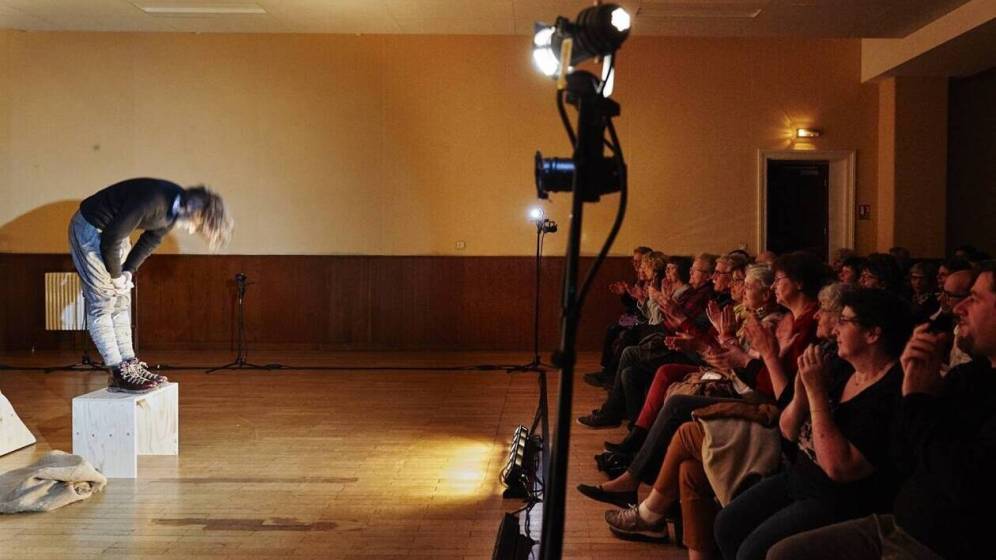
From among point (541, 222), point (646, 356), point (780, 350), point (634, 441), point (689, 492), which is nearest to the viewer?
point (689, 492)

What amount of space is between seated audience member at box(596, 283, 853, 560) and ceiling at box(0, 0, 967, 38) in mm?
4382

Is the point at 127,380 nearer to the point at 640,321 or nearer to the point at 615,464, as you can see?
the point at 615,464

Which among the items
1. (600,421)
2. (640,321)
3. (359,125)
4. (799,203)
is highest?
(359,125)

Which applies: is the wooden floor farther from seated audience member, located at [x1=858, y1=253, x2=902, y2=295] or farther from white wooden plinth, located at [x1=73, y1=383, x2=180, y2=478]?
seated audience member, located at [x1=858, y1=253, x2=902, y2=295]

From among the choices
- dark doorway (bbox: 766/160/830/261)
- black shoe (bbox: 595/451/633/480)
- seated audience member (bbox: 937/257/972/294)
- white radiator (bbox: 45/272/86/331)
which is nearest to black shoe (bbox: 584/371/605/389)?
black shoe (bbox: 595/451/633/480)

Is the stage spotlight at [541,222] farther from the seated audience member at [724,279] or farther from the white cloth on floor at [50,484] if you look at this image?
the white cloth on floor at [50,484]

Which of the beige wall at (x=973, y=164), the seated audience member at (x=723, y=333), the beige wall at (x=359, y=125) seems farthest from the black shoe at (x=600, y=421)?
the beige wall at (x=973, y=164)

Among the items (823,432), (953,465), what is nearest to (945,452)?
(953,465)

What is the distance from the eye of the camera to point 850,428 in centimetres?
205

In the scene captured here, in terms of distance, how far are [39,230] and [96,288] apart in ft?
17.1

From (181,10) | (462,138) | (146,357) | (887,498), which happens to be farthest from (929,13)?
(146,357)

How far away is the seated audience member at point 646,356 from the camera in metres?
4.43

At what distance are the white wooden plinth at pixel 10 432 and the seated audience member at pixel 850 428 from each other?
3844mm

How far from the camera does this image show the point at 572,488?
3.70 meters
